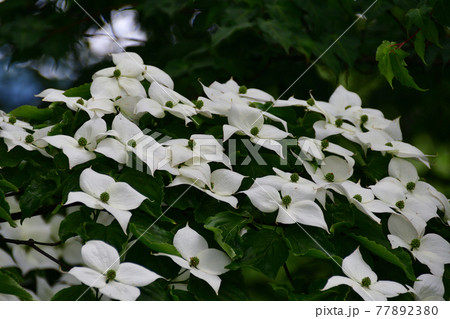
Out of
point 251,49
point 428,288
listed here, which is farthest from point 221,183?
point 251,49

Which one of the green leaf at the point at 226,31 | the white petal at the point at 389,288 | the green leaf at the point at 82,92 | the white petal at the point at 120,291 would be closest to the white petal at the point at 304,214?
the white petal at the point at 389,288

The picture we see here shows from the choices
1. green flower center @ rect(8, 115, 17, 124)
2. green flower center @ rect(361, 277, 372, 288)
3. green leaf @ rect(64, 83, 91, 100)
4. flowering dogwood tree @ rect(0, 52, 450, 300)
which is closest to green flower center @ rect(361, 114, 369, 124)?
flowering dogwood tree @ rect(0, 52, 450, 300)

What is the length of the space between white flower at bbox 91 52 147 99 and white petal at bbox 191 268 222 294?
354 millimetres

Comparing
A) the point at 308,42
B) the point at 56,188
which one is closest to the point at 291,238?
the point at 56,188

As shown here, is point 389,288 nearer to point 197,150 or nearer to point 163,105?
point 197,150

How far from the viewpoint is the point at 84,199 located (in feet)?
2.30

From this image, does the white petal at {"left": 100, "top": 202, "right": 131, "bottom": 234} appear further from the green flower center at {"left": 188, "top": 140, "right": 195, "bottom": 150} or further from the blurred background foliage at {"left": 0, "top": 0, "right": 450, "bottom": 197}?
the blurred background foliage at {"left": 0, "top": 0, "right": 450, "bottom": 197}

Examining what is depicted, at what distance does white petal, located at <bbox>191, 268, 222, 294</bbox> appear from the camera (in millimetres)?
679

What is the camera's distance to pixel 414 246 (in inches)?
32.2

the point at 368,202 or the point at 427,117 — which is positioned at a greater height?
the point at 368,202

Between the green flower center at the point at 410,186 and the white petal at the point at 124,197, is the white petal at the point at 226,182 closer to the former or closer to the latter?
the white petal at the point at 124,197

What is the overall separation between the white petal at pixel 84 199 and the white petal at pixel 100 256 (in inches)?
2.0

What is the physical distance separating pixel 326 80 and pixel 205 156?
1.01 meters
